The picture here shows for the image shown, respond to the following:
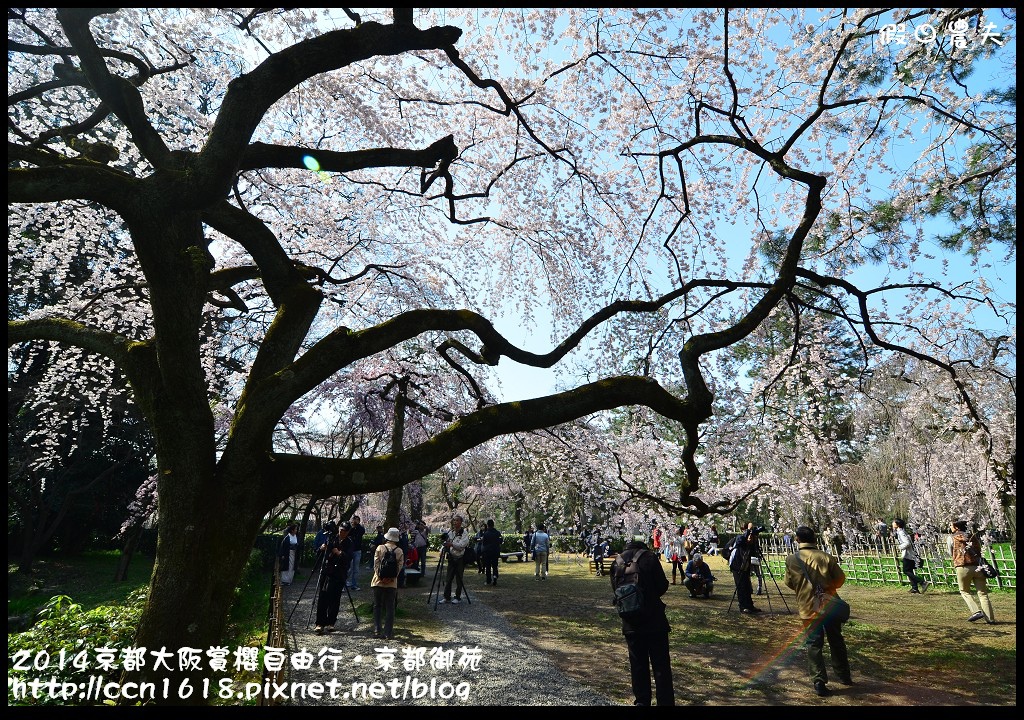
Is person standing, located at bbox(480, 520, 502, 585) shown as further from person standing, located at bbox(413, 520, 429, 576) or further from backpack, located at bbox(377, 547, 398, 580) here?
backpack, located at bbox(377, 547, 398, 580)

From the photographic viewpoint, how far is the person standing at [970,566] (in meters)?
8.87

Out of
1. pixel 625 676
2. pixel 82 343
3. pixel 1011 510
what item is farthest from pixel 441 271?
pixel 1011 510

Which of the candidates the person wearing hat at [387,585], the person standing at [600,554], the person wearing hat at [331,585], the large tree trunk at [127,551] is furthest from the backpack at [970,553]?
the large tree trunk at [127,551]

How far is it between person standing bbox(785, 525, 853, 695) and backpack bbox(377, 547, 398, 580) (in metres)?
5.02

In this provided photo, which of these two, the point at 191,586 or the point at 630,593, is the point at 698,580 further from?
the point at 191,586

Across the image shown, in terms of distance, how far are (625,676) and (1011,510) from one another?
13614 millimetres

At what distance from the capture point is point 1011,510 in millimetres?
14109

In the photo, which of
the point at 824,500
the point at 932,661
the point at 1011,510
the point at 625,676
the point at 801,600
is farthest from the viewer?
the point at 824,500

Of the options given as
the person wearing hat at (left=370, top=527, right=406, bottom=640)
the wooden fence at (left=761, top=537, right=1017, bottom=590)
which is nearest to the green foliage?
the person wearing hat at (left=370, top=527, right=406, bottom=640)

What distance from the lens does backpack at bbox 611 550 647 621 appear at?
16.1 ft

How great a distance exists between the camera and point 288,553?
14711 mm

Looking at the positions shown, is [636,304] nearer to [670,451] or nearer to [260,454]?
[260,454]

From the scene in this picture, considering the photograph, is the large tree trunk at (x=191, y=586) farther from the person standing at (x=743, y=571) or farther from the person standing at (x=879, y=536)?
the person standing at (x=879, y=536)

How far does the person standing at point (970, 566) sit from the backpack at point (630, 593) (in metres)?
6.84
